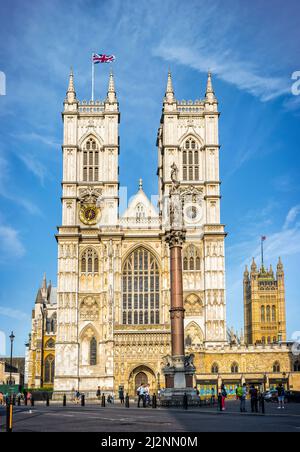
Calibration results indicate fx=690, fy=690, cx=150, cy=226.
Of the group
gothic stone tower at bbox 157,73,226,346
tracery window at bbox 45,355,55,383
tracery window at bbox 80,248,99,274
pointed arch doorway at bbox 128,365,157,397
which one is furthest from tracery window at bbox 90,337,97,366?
tracery window at bbox 45,355,55,383

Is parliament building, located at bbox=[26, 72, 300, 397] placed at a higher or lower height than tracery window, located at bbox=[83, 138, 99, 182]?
lower

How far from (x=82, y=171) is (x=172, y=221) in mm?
33204

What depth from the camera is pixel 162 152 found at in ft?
245

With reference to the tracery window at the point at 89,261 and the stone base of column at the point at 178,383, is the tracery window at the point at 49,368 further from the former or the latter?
the stone base of column at the point at 178,383

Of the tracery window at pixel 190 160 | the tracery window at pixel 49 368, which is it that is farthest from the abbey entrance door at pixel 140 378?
the tracery window at pixel 49 368

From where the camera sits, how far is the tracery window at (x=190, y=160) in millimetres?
71188

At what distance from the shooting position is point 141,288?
67812mm

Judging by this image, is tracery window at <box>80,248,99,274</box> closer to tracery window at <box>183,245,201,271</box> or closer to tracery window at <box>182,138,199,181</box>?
tracery window at <box>183,245,201,271</box>

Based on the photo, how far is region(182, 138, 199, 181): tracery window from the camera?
71188 millimetres

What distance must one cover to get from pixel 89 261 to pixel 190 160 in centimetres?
1487

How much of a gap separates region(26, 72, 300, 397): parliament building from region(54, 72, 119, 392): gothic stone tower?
101 millimetres

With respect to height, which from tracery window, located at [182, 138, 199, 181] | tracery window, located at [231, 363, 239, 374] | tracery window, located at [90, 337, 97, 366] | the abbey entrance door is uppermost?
tracery window, located at [182, 138, 199, 181]

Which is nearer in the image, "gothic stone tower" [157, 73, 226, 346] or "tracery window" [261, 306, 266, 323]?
"gothic stone tower" [157, 73, 226, 346]
